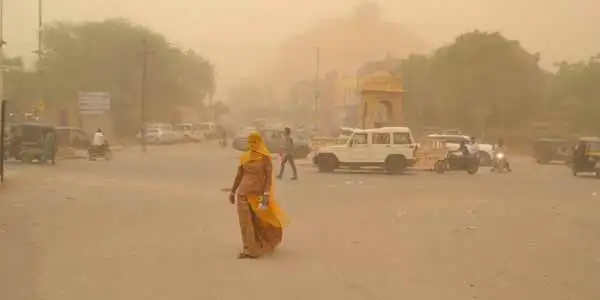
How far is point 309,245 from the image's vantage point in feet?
33.1

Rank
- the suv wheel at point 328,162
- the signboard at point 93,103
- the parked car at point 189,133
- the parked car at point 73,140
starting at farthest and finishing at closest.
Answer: the parked car at point 189,133, the signboard at point 93,103, the parked car at point 73,140, the suv wheel at point 328,162

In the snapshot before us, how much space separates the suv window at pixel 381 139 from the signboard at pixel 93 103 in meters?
30.5

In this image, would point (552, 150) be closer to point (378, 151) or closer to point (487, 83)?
point (487, 83)

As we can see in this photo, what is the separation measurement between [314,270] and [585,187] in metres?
16.6

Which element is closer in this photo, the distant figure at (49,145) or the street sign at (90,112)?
the distant figure at (49,145)

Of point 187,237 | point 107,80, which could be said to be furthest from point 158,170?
point 107,80

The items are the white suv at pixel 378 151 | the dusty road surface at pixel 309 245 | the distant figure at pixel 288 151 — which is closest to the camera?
the dusty road surface at pixel 309 245

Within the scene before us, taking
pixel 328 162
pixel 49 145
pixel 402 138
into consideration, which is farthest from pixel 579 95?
pixel 49 145

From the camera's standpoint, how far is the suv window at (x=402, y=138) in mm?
26817

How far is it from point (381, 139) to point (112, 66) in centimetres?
3829

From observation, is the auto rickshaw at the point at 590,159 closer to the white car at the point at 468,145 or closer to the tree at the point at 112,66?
the white car at the point at 468,145

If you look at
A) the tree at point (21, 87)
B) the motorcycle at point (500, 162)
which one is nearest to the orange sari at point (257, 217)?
the motorcycle at point (500, 162)

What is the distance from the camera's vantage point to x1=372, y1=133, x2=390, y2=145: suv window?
26812mm

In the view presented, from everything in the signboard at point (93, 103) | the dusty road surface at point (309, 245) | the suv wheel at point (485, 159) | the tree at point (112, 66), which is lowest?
the dusty road surface at point (309, 245)
